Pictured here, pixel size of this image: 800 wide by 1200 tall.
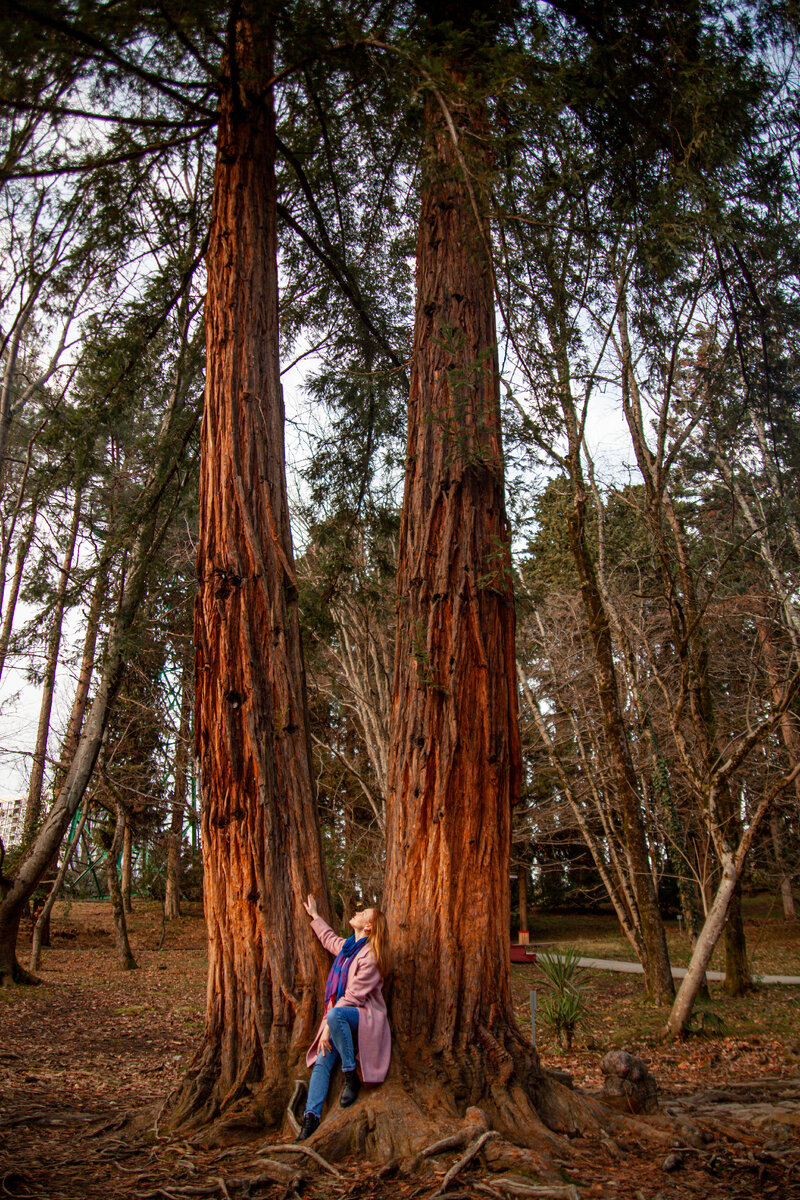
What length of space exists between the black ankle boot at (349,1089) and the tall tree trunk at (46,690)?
364 centimetres

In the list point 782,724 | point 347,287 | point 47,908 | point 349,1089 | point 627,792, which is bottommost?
point 47,908

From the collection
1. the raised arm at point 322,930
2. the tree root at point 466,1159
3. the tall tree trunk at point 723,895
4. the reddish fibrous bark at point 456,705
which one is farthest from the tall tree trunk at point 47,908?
the tree root at point 466,1159

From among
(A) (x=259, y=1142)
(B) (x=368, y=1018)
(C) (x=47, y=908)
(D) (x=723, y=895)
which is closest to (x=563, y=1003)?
(D) (x=723, y=895)

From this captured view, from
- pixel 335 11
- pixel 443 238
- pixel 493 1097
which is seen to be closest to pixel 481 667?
pixel 493 1097

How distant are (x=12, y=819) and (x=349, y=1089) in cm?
1460

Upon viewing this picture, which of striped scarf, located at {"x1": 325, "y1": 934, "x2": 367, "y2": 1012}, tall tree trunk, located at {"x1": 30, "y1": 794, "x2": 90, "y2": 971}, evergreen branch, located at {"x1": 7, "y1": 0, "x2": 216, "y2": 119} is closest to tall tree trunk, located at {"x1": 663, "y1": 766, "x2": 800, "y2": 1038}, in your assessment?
striped scarf, located at {"x1": 325, "y1": 934, "x2": 367, "y2": 1012}

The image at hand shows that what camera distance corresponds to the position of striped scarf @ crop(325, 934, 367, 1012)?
3.73 meters

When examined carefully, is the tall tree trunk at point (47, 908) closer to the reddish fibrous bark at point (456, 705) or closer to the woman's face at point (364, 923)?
the woman's face at point (364, 923)

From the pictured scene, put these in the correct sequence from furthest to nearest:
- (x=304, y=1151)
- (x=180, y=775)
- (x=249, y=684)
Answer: (x=180, y=775) → (x=249, y=684) → (x=304, y=1151)

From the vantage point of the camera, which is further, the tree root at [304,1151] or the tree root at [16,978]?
the tree root at [16,978]

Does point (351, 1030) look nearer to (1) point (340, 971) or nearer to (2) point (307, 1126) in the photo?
(1) point (340, 971)

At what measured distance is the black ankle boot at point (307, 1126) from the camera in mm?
3414

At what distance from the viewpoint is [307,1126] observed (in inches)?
136

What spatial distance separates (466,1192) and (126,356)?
5585 millimetres
